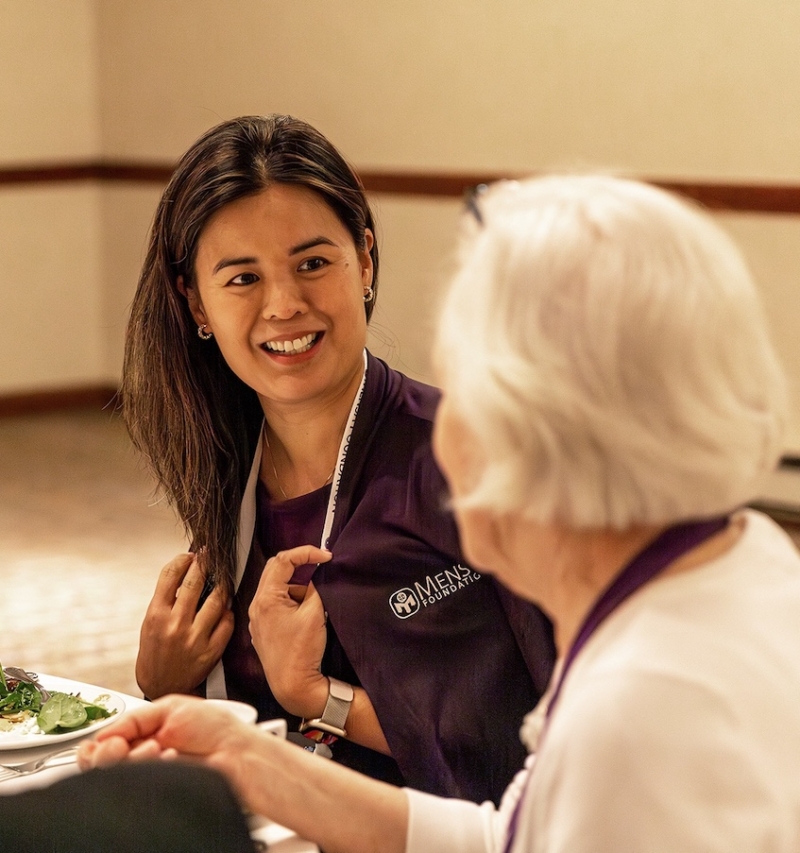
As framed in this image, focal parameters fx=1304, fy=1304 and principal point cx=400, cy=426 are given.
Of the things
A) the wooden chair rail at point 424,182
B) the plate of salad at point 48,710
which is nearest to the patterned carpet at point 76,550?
the plate of salad at point 48,710

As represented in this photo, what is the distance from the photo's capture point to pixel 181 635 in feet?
6.68

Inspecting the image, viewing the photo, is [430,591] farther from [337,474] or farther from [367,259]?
[367,259]

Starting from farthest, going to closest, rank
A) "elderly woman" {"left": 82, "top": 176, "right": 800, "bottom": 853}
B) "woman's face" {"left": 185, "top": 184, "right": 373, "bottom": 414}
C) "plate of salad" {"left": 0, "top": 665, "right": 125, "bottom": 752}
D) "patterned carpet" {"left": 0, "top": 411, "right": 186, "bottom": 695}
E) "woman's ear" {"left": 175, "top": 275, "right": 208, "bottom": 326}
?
"patterned carpet" {"left": 0, "top": 411, "right": 186, "bottom": 695} < "woman's ear" {"left": 175, "top": 275, "right": 208, "bottom": 326} < "woman's face" {"left": 185, "top": 184, "right": 373, "bottom": 414} < "plate of salad" {"left": 0, "top": 665, "right": 125, "bottom": 752} < "elderly woman" {"left": 82, "top": 176, "right": 800, "bottom": 853}

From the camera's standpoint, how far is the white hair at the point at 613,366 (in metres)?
0.95

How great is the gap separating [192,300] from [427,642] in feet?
2.22

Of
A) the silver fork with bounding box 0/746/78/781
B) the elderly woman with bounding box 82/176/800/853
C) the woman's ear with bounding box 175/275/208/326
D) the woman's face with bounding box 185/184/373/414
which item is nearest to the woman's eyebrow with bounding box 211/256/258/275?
the woman's face with bounding box 185/184/373/414

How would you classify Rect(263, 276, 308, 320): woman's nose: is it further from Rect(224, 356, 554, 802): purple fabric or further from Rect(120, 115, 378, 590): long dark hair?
Rect(224, 356, 554, 802): purple fabric

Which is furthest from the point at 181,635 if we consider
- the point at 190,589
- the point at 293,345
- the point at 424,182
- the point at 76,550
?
the point at 424,182

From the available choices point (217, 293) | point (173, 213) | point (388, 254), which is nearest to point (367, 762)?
point (217, 293)

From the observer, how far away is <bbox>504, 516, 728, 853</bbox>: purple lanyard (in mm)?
1019

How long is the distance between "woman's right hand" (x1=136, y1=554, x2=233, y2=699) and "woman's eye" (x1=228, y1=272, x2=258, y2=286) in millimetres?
458

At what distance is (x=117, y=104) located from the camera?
7.86m

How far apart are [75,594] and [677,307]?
414cm

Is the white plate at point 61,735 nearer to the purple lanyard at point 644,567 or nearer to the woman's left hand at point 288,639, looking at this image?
the woman's left hand at point 288,639
